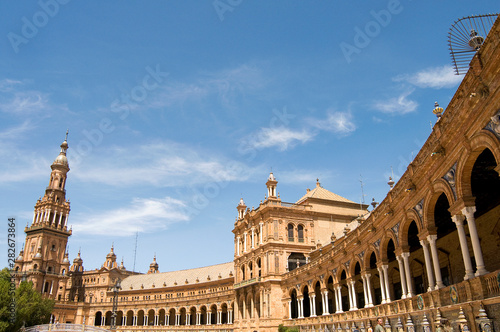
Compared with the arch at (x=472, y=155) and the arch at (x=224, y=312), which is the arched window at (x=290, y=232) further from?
the arch at (x=472, y=155)

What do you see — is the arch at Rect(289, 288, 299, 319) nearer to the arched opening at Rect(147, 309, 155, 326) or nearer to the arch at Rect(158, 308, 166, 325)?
the arch at Rect(158, 308, 166, 325)

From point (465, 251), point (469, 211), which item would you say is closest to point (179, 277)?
point (465, 251)

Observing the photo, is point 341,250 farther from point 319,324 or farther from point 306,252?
point 306,252

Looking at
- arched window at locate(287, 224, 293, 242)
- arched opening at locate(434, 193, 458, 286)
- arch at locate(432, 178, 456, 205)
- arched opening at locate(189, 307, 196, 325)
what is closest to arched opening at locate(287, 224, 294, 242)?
arched window at locate(287, 224, 293, 242)

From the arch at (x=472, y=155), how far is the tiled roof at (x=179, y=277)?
7276 centimetres

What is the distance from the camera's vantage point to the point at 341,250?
100.0ft

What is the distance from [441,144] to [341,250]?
17235mm

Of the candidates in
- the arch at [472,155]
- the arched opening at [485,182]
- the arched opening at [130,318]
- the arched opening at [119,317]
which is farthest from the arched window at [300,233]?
the arched opening at [119,317]

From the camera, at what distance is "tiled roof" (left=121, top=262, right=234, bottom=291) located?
86375mm

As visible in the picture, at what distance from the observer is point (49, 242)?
91.0 m

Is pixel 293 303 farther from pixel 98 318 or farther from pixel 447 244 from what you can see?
pixel 98 318

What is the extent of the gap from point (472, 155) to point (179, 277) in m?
89.6

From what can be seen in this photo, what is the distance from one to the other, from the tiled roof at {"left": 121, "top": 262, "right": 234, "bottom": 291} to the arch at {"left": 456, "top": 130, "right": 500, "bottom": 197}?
239 feet

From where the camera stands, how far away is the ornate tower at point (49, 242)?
86688 millimetres
